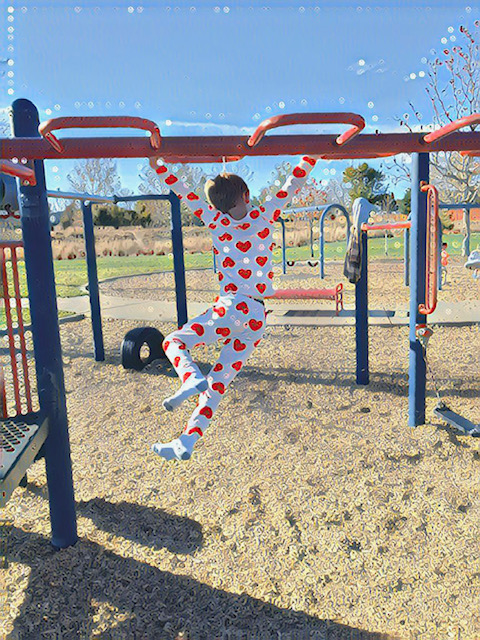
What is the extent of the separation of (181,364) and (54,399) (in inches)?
51.0

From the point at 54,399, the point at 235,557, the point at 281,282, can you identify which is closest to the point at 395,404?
the point at 235,557

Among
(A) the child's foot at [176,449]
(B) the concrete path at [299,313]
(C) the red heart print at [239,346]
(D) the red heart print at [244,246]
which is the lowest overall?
(B) the concrete path at [299,313]

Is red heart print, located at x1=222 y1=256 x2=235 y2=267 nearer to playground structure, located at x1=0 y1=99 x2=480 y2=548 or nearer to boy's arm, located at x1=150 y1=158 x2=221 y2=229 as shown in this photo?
boy's arm, located at x1=150 y1=158 x2=221 y2=229

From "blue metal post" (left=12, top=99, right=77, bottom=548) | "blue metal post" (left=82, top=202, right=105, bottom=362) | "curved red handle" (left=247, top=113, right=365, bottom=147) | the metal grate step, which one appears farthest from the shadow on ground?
"blue metal post" (left=82, top=202, right=105, bottom=362)

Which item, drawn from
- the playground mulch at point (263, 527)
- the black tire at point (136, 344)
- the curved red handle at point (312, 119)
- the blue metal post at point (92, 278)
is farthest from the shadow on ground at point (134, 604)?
the blue metal post at point (92, 278)

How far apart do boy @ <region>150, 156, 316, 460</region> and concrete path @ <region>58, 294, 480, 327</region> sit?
6084 mm

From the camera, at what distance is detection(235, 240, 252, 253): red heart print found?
2.20 m

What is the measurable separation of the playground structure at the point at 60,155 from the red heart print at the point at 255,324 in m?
0.72

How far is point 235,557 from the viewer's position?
2.91m

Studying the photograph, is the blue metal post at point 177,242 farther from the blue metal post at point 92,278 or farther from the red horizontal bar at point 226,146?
the red horizontal bar at point 226,146

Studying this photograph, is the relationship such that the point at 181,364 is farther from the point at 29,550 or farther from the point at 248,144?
the point at 29,550

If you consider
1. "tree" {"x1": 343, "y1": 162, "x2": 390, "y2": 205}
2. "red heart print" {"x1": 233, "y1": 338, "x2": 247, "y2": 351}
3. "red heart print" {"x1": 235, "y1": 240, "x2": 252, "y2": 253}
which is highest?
"tree" {"x1": 343, "y1": 162, "x2": 390, "y2": 205}

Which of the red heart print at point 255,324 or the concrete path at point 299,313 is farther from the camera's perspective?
the concrete path at point 299,313

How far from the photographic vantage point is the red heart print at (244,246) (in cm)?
220
